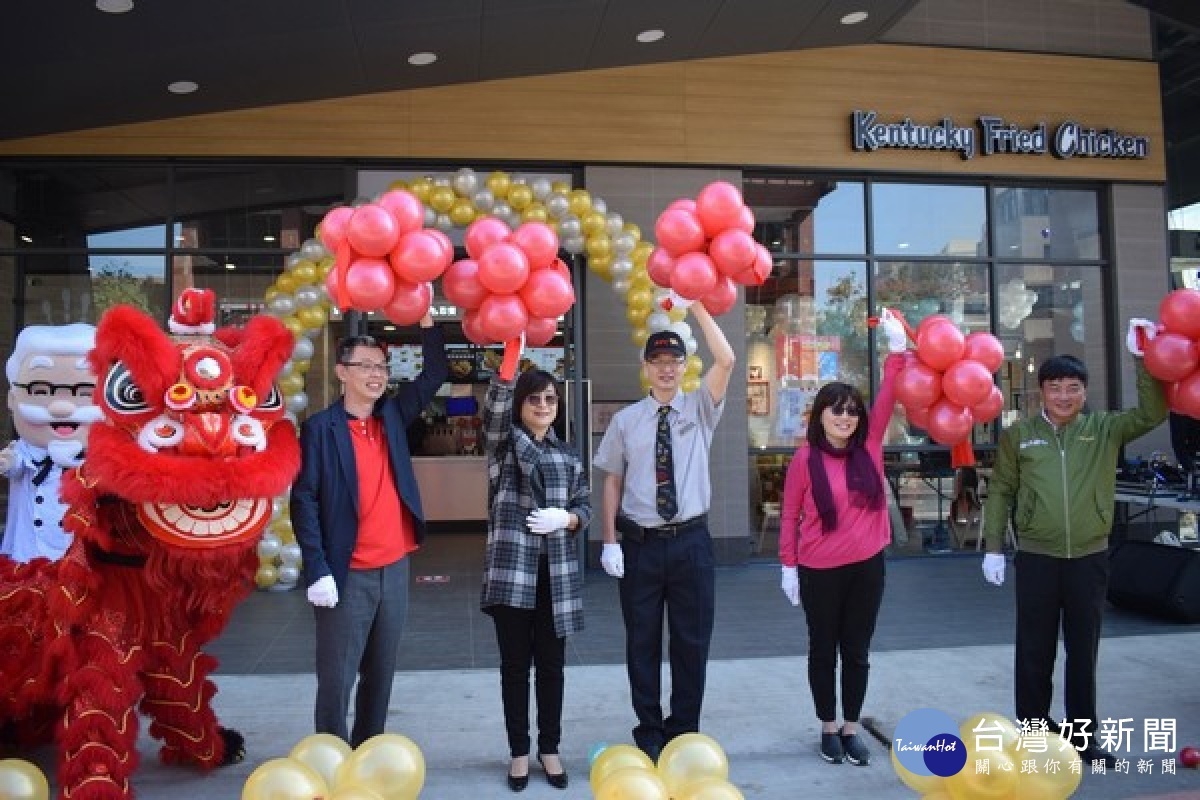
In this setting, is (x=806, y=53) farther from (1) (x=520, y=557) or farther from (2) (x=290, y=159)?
(1) (x=520, y=557)

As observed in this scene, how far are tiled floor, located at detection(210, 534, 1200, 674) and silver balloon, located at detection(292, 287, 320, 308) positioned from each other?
7.78ft

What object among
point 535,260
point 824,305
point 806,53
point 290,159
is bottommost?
point 535,260

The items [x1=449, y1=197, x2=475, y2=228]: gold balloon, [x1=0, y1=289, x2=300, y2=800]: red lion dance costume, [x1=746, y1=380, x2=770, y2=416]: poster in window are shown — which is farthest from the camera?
[x1=746, y1=380, x2=770, y2=416]: poster in window

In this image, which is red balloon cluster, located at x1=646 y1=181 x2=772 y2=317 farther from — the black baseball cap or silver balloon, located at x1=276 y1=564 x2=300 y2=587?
silver balloon, located at x1=276 y1=564 x2=300 y2=587

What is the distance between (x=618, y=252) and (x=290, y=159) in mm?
3228

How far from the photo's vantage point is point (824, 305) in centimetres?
904

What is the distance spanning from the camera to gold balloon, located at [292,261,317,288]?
7.09m

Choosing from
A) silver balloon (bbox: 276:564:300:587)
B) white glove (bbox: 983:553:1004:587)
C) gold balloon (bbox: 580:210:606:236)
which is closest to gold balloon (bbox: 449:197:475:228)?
gold balloon (bbox: 580:210:606:236)

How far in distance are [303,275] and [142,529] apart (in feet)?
13.7

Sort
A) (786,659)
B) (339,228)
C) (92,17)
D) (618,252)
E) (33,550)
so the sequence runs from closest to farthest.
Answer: (339,228), (33,550), (786,659), (92,17), (618,252)

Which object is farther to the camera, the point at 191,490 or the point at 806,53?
the point at 806,53

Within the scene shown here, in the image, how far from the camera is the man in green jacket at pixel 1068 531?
3742mm

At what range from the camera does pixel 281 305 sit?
7.02 meters

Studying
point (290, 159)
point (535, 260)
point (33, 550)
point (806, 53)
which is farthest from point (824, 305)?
point (33, 550)
